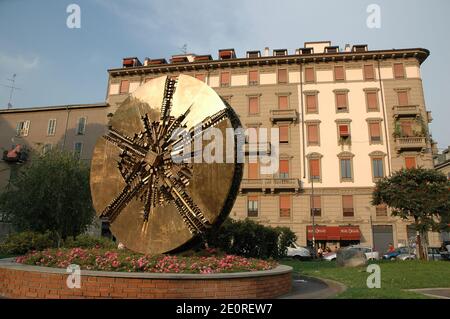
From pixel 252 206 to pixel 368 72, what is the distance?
19.4 metres

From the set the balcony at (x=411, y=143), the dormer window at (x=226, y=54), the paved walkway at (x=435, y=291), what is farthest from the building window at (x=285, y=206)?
the paved walkway at (x=435, y=291)

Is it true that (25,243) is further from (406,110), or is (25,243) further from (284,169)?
(406,110)

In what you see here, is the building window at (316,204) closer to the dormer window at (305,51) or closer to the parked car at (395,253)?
the parked car at (395,253)

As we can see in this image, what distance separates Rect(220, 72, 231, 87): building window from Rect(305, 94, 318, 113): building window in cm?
913

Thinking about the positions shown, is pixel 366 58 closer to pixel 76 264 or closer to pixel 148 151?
pixel 148 151

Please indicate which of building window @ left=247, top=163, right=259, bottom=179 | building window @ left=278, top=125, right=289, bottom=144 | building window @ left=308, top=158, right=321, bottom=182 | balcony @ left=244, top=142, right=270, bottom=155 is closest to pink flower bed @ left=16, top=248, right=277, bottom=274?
building window @ left=247, top=163, right=259, bottom=179

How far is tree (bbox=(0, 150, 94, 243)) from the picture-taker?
2298 centimetres

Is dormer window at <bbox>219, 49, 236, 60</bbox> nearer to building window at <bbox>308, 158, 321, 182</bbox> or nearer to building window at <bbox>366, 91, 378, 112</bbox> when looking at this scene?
building window at <bbox>308, 158, 321, 182</bbox>

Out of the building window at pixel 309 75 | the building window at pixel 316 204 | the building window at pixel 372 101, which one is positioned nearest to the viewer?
the building window at pixel 316 204

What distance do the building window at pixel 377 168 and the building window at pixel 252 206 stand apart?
12.3 metres

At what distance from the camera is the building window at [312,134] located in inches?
1469

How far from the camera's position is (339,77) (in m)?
38.5

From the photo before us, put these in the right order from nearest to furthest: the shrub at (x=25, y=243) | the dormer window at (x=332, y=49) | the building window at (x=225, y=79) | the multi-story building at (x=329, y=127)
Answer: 1. the shrub at (x=25, y=243)
2. the multi-story building at (x=329, y=127)
3. the dormer window at (x=332, y=49)
4. the building window at (x=225, y=79)
